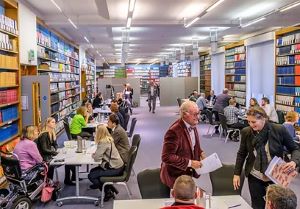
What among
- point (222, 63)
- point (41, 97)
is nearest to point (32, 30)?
point (41, 97)

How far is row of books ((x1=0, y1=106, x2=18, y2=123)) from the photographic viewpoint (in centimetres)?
680

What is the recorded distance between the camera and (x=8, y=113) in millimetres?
7082

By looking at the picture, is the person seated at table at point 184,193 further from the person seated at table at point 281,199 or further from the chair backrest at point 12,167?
the chair backrest at point 12,167

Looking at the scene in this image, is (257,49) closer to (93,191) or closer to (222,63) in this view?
(222,63)

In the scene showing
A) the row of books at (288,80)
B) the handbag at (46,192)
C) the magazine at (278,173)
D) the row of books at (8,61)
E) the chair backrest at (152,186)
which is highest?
the row of books at (8,61)

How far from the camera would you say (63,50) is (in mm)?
13898

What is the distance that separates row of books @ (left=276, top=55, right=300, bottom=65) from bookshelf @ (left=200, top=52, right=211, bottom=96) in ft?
34.0

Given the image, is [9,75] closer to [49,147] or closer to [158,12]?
[49,147]

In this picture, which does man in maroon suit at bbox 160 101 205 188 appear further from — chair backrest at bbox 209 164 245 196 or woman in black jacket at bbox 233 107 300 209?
chair backrest at bbox 209 164 245 196

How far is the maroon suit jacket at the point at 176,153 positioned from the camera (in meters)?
3.38

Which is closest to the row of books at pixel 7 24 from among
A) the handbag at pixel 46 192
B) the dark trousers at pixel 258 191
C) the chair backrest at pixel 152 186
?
the handbag at pixel 46 192

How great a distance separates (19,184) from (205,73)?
1891 cm

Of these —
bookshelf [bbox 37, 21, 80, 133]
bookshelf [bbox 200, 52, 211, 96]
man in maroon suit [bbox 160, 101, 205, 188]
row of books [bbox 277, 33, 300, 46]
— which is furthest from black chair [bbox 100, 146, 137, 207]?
bookshelf [bbox 200, 52, 211, 96]

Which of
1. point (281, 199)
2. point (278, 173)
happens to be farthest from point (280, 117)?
point (281, 199)
